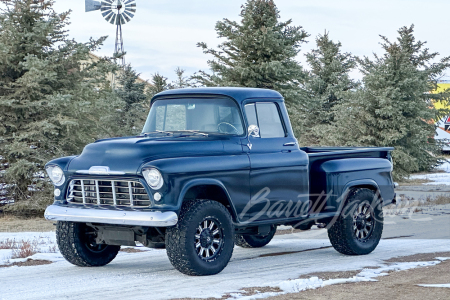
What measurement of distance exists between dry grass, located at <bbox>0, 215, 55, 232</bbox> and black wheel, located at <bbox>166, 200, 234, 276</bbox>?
8906 millimetres

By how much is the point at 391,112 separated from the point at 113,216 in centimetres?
2091

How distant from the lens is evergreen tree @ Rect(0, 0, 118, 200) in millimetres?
18969

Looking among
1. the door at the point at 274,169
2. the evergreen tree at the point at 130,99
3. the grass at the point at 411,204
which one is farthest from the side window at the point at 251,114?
the evergreen tree at the point at 130,99

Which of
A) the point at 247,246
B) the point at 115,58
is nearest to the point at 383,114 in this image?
the point at 115,58

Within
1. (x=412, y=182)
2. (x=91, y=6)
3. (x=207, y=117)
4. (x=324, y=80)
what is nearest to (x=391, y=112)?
(x=412, y=182)

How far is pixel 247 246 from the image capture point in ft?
36.0

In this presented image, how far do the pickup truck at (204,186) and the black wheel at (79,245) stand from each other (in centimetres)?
1

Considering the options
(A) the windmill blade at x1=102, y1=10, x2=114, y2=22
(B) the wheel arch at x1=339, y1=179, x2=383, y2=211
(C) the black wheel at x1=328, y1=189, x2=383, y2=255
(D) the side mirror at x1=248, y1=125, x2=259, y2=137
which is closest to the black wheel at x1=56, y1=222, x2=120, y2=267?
(D) the side mirror at x1=248, y1=125, x2=259, y2=137

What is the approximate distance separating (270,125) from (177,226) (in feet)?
7.46

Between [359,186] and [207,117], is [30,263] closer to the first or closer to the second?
[207,117]

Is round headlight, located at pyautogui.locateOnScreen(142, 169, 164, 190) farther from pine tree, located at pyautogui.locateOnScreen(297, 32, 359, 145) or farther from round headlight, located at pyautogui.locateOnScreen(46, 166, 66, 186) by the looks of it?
pine tree, located at pyautogui.locateOnScreen(297, 32, 359, 145)

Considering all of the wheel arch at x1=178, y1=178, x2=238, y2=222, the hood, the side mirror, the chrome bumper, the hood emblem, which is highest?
the side mirror

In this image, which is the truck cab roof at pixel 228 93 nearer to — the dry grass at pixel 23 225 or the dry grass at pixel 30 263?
the dry grass at pixel 30 263

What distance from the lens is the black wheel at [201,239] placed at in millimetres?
7434
